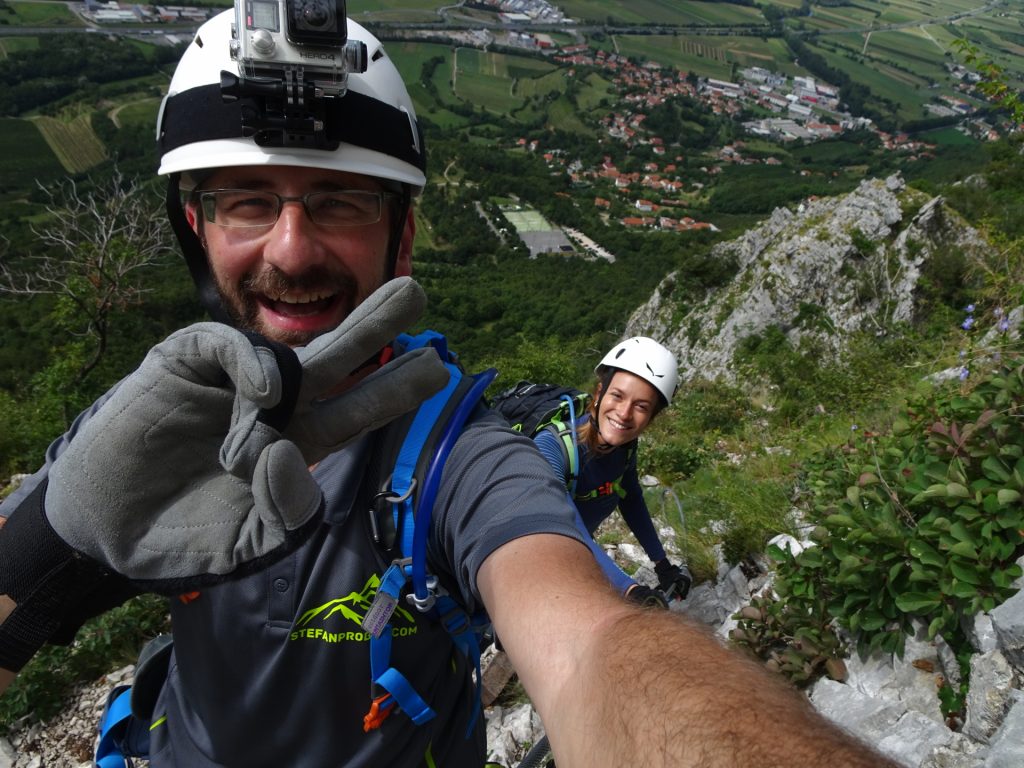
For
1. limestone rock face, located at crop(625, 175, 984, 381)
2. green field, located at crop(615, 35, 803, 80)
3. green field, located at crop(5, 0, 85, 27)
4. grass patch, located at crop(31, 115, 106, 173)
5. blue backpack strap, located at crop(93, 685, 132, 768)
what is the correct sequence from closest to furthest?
blue backpack strap, located at crop(93, 685, 132, 768), limestone rock face, located at crop(625, 175, 984, 381), grass patch, located at crop(31, 115, 106, 173), green field, located at crop(5, 0, 85, 27), green field, located at crop(615, 35, 803, 80)

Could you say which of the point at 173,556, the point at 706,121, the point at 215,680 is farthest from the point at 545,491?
the point at 706,121

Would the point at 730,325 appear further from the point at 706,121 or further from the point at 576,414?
the point at 706,121

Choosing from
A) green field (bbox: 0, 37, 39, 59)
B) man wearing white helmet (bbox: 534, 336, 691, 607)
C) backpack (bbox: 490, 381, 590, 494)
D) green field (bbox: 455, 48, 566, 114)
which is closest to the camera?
backpack (bbox: 490, 381, 590, 494)

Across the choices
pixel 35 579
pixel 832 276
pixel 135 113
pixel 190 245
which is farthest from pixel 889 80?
pixel 35 579

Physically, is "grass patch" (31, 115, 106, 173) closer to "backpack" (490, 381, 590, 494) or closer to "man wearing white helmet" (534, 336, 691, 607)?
"backpack" (490, 381, 590, 494)

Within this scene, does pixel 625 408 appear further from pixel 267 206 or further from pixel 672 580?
pixel 267 206

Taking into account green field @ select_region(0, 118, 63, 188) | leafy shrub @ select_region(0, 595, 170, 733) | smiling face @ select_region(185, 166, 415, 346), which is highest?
smiling face @ select_region(185, 166, 415, 346)

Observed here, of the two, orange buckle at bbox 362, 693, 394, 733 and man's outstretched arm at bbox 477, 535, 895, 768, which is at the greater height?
man's outstretched arm at bbox 477, 535, 895, 768

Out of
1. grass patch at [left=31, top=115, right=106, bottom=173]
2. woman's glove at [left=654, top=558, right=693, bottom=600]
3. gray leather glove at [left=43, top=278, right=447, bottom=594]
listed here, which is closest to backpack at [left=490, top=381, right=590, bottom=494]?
woman's glove at [left=654, top=558, right=693, bottom=600]
